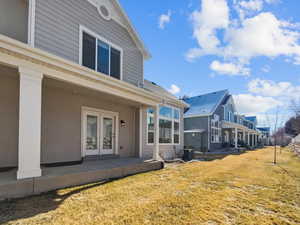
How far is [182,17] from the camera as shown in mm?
11562

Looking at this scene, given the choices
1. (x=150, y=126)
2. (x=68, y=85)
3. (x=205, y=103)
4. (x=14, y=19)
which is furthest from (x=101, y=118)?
(x=205, y=103)

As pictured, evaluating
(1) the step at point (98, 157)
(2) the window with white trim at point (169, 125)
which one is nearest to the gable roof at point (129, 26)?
(2) the window with white trim at point (169, 125)

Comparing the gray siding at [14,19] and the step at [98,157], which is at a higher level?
the gray siding at [14,19]

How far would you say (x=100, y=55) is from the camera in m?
7.62

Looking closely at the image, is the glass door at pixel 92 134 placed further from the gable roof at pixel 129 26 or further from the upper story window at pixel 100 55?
the gable roof at pixel 129 26

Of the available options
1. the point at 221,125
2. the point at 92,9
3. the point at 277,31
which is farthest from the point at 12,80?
the point at 221,125

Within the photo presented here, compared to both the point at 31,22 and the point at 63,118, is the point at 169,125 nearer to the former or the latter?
the point at 63,118

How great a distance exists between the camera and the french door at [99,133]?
7461 millimetres

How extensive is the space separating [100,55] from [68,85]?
2225 millimetres

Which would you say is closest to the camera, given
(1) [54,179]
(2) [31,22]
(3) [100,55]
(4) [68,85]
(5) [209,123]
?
(1) [54,179]

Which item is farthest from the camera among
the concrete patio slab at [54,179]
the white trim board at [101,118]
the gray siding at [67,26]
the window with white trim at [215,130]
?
the window with white trim at [215,130]

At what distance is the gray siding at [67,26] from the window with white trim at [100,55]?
282 mm

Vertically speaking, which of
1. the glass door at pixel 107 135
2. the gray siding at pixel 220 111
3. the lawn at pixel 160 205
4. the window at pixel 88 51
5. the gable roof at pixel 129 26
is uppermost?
the gable roof at pixel 129 26

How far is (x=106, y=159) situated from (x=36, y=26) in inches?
220
